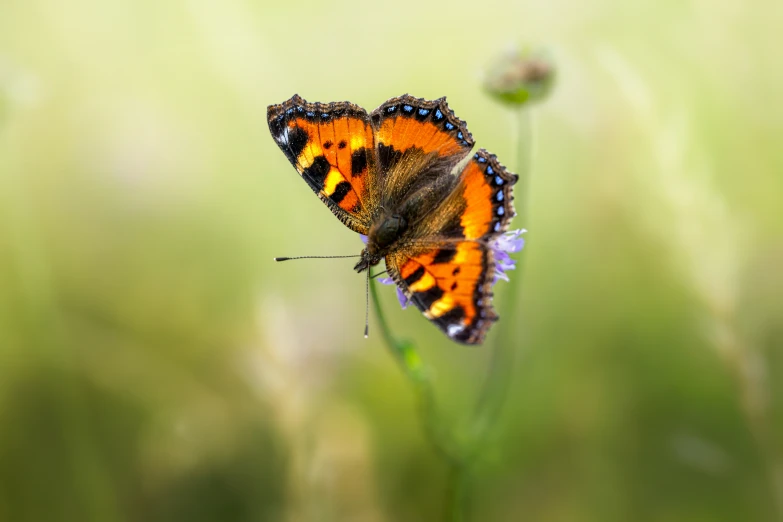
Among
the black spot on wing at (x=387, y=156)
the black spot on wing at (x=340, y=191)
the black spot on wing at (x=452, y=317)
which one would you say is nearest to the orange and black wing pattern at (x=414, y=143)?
the black spot on wing at (x=387, y=156)

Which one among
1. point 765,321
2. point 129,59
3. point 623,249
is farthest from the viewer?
point 129,59

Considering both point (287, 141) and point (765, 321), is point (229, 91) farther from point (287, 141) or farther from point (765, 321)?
point (765, 321)

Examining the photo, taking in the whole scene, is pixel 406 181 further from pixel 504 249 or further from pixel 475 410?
pixel 475 410

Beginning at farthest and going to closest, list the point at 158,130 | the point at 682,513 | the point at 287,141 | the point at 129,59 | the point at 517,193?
the point at 129,59 < the point at 158,130 < the point at 517,193 < the point at 682,513 < the point at 287,141

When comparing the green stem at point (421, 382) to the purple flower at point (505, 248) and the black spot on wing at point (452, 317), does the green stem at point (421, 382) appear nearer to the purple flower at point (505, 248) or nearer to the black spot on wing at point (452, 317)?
the black spot on wing at point (452, 317)

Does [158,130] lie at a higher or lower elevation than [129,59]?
lower

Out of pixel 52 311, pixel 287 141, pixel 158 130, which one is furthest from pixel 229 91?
pixel 287 141

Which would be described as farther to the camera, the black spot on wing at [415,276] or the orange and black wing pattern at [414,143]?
the orange and black wing pattern at [414,143]

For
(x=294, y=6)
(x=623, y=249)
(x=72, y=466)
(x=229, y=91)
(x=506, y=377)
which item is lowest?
(x=72, y=466)

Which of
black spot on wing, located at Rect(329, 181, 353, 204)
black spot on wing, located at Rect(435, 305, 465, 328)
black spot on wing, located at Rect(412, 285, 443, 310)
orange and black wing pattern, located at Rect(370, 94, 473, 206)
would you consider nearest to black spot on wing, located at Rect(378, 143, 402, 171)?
orange and black wing pattern, located at Rect(370, 94, 473, 206)
